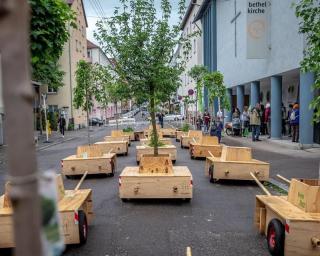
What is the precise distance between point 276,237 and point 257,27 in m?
15.9

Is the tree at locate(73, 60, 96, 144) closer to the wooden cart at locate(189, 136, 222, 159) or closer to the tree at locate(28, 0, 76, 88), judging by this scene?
the wooden cart at locate(189, 136, 222, 159)

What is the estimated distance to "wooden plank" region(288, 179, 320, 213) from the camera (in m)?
5.30

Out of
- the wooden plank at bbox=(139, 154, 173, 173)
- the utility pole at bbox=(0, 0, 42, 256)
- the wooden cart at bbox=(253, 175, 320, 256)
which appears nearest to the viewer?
the utility pole at bbox=(0, 0, 42, 256)

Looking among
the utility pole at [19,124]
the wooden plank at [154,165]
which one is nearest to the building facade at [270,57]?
the wooden plank at [154,165]

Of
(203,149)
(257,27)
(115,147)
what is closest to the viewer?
(203,149)

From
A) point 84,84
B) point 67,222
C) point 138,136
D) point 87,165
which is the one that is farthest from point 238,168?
point 138,136

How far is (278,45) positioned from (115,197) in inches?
517

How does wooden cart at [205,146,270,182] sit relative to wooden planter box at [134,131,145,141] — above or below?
above

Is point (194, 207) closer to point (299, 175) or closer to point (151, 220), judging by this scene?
point (151, 220)

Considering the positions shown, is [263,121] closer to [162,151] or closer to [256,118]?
[256,118]

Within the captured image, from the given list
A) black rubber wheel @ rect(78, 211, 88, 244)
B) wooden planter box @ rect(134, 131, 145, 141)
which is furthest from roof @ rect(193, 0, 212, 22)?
black rubber wheel @ rect(78, 211, 88, 244)

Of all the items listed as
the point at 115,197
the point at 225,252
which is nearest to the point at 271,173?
the point at 115,197

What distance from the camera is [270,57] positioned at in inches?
822

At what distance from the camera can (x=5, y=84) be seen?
1243 mm
